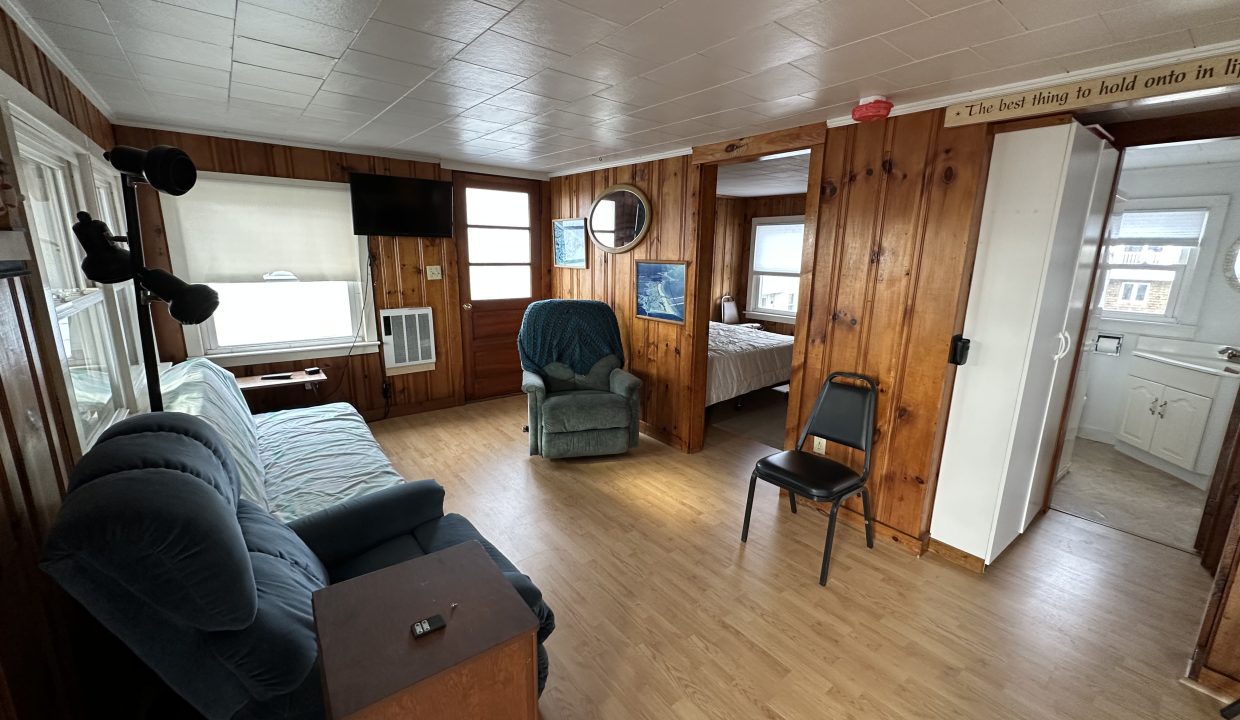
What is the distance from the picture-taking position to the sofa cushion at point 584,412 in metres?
3.40

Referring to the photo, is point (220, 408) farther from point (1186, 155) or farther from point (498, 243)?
point (1186, 155)

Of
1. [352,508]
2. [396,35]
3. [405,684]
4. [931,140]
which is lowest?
[352,508]

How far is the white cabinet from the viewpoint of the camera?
10.8 feet

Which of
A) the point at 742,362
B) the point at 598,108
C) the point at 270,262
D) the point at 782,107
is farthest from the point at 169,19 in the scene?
the point at 742,362

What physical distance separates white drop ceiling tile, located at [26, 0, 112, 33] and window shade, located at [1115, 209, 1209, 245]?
18.7 ft

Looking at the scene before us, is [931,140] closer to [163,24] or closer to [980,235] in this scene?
[980,235]

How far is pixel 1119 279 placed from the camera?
13.2ft

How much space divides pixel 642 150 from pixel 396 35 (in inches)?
83.9

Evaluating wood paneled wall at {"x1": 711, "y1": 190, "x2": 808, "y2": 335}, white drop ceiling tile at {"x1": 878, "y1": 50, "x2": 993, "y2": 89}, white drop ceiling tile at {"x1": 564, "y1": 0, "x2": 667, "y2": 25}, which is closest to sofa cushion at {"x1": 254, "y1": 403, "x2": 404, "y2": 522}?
white drop ceiling tile at {"x1": 564, "y1": 0, "x2": 667, "y2": 25}

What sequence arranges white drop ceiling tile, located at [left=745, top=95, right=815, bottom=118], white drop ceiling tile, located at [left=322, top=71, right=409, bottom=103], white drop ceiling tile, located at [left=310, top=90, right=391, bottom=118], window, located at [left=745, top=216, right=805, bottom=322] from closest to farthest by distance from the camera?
white drop ceiling tile, located at [left=322, top=71, right=409, bottom=103] < white drop ceiling tile, located at [left=745, top=95, right=815, bottom=118] < white drop ceiling tile, located at [left=310, top=90, right=391, bottom=118] < window, located at [left=745, top=216, right=805, bottom=322]

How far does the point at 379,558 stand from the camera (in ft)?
5.58

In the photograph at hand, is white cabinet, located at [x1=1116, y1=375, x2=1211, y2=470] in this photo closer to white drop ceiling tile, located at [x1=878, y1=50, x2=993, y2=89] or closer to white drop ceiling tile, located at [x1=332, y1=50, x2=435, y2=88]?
white drop ceiling tile, located at [x1=878, y1=50, x2=993, y2=89]

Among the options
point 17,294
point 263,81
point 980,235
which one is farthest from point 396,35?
point 980,235

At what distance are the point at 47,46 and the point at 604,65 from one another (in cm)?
210
